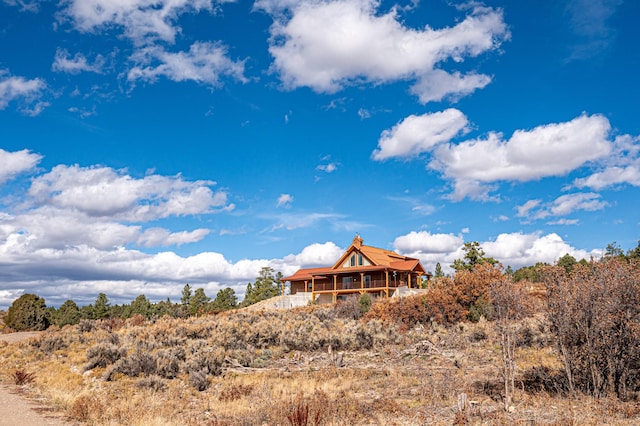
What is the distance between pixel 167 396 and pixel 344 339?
428 inches

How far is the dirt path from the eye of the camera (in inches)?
433

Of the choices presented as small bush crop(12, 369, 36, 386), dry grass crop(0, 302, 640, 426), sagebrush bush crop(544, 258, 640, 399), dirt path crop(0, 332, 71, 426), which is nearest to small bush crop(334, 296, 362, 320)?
dry grass crop(0, 302, 640, 426)

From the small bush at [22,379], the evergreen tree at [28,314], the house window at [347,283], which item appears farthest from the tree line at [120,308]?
the small bush at [22,379]

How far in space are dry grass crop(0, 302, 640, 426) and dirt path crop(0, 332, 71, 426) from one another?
0.55m

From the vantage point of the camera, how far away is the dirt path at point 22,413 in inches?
433

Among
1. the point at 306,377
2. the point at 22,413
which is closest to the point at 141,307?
the point at 306,377

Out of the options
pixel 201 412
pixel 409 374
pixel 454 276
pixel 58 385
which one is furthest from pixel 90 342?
pixel 454 276

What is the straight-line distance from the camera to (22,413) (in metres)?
12.1

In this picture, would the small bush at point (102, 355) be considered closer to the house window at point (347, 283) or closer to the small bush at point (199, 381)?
the small bush at point (199, 381)

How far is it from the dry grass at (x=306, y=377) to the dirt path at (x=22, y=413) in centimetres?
55

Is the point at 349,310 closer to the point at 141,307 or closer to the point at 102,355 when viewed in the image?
the point at 102,355

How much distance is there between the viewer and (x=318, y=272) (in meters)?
53.5

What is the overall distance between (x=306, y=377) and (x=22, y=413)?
348 inches

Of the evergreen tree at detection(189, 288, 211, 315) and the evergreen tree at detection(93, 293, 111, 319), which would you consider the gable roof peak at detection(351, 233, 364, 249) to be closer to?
the evergreen tree at detection(189, 288, 211, 315)
